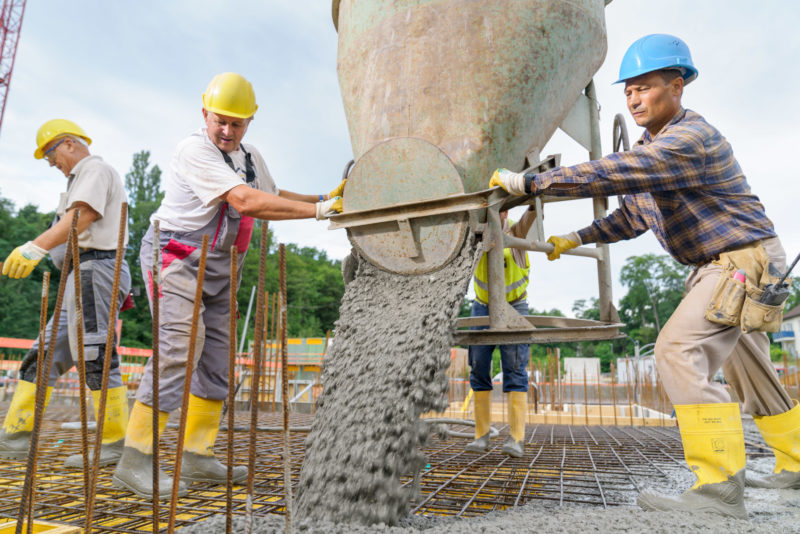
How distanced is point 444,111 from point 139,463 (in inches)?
86.5

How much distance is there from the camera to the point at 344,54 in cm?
323

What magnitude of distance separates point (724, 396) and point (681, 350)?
8.7 inches

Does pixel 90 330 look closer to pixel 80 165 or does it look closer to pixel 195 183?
pixel 80 165

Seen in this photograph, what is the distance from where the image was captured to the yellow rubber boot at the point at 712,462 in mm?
1839

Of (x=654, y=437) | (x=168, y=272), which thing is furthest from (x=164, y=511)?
(x=654, y=437)

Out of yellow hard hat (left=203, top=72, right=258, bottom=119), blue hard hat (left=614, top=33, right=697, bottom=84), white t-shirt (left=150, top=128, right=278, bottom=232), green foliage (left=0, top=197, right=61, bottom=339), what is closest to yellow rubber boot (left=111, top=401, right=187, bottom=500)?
white t-shirt (left=150, top=128, right=278, bottom=232)

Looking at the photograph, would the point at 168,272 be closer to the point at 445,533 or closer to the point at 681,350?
the point at 445,533

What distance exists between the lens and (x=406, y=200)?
2.72 meters

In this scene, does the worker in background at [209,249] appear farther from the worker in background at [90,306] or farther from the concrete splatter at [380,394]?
the concrete splatter at [380,394]

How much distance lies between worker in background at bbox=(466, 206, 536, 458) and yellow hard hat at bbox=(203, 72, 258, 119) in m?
1.80

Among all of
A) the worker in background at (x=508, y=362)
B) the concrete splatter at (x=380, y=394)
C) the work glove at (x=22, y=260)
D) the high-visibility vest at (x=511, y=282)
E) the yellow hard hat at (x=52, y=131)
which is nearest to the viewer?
the concrete splatter at (x=380, y=394)

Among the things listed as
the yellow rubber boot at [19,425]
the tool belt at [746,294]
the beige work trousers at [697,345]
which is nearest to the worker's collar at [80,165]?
the yellow rubber boot at [19,425]

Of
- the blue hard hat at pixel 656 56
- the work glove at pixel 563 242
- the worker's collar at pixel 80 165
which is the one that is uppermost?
the blue hard hat at pixel 656 56

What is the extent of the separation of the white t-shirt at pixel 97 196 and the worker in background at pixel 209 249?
1.56 ft
